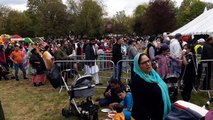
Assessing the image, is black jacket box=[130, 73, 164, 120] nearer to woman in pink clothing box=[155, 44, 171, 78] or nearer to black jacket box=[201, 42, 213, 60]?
woman in pink clothing box=[155, 44, 171, 78]

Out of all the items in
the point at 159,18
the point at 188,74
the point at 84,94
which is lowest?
the point at 84,94

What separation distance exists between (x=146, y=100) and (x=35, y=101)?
21.3 ft

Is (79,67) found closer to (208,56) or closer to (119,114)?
(208,56)

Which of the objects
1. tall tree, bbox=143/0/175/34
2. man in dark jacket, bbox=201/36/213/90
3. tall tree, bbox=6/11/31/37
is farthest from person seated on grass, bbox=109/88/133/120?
tall tree, bbox=6/11/31/37

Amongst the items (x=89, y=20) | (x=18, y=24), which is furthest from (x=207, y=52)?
(x=18, y=24)

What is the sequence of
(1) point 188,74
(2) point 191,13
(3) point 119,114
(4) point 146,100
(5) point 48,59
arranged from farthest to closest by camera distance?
(2) point 191,13, (5) point 48,59, (1) point 188,74, (3) point 119,114, (4) point 146,100

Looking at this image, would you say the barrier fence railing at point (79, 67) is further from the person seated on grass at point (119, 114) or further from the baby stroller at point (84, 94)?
the person seated on grass at point (119, 114)

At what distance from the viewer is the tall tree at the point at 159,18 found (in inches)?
2181

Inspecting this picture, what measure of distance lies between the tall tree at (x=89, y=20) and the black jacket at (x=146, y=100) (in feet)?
183

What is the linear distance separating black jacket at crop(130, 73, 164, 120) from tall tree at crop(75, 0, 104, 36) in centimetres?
5587

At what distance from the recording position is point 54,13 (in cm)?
5903

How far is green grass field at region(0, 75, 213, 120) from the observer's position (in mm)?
7797

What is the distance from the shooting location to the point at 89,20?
59875mm

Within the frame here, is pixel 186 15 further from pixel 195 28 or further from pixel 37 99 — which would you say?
pixel 37 99
